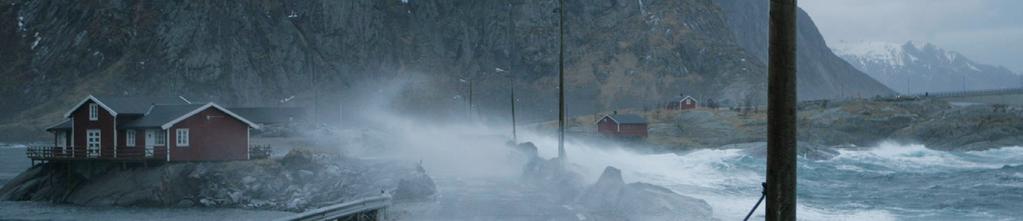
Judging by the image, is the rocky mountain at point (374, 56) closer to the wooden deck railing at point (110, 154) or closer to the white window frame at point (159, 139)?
the wooden deck railing at point (110, 154)

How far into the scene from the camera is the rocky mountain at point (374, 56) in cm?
16750

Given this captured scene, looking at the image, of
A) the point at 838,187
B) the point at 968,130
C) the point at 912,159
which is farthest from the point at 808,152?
the point at 838,187

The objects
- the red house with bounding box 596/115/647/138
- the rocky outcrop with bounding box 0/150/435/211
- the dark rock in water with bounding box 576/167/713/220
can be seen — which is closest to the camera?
the dark rock in water with bounding box 576/167/713/220

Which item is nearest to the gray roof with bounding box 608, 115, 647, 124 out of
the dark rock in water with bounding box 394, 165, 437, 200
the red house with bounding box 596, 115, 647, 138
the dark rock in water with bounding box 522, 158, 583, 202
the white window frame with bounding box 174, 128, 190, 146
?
the red house with bounding box 596, 115, 647, 138

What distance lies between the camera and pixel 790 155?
9086 mm

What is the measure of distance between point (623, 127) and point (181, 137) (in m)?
52.3

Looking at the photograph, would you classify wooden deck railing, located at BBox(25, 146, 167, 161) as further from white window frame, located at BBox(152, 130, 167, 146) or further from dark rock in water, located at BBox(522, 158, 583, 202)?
dark rock in water, located at BBox(522, 158, 583, 202)

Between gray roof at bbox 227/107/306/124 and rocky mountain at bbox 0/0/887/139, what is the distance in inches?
1083

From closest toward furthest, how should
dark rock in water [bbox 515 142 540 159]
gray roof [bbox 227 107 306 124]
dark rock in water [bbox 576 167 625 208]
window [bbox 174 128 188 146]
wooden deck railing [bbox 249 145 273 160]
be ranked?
dark rock in water [bbox 576 167 625 208]
window [bbox 174 128 188 146]
wooden deck railing [bbox 249 145 273 160]
dark rock in water [bbox 515 142 540 159]
gray roof [bbox 227 107 306 124]

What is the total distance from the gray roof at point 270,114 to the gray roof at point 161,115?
210ft

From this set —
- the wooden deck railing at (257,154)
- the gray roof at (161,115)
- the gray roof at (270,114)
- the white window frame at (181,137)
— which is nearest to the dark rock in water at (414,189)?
the wooden deck railing at (257,154)

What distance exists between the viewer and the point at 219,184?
4744cm

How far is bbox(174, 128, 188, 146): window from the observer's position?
49.3m

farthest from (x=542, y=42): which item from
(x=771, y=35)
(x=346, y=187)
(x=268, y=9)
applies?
(x=771, y=35)
